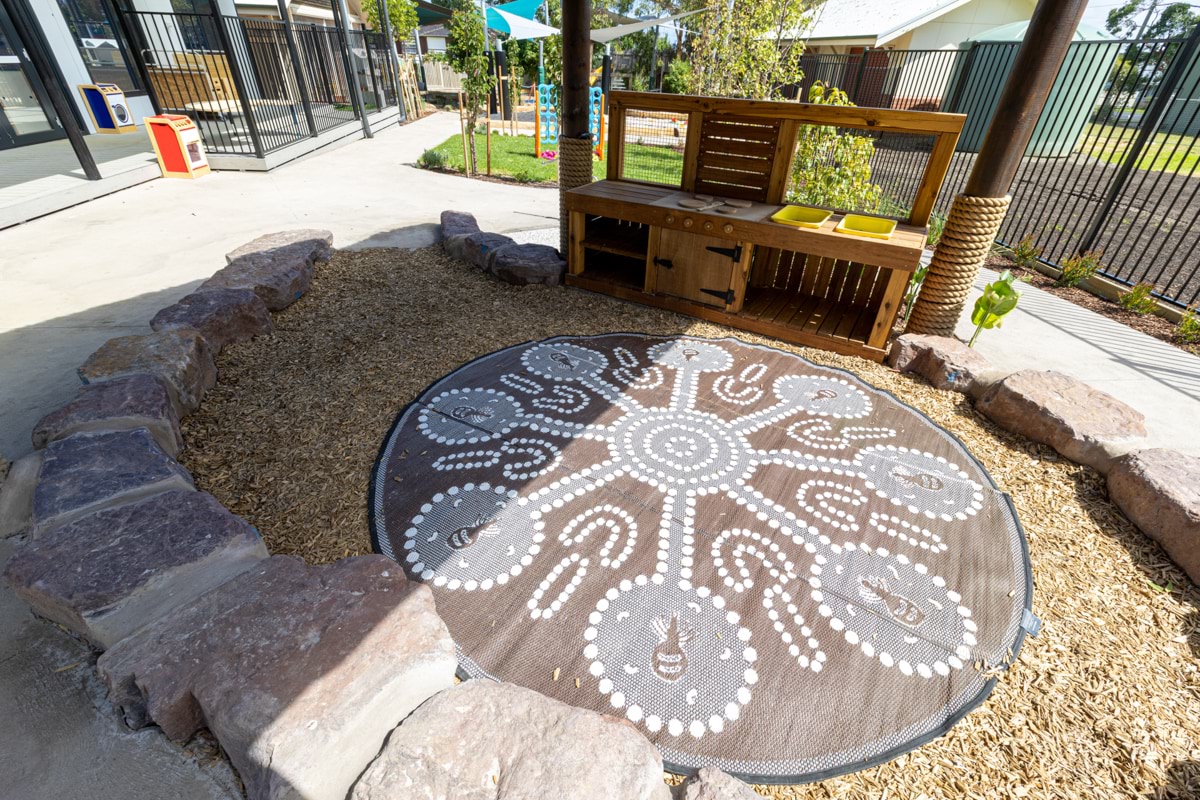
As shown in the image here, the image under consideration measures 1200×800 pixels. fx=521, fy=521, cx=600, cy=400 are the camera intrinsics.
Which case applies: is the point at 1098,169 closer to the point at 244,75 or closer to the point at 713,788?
the point at 713,788

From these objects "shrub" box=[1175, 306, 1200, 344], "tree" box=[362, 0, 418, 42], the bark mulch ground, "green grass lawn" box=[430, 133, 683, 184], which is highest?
"tree" box=[362, 0, 418, 42]

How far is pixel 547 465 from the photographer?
2676 mm

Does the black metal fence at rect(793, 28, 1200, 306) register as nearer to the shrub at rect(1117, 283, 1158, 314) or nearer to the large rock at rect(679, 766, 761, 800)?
the shrub at rect(1117, 283, 1158, 314)

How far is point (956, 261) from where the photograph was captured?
3.51m

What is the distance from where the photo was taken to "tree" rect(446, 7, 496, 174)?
7.68 meters

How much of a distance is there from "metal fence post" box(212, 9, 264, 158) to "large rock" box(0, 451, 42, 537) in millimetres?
7131

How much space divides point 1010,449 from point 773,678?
2.15 metres

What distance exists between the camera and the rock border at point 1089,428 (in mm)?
2305

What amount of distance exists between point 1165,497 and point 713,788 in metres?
2.49

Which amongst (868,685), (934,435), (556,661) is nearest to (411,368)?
(556,661)

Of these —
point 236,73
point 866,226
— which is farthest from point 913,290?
point 236,73

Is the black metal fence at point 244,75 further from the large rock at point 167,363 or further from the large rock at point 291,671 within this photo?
the large rock at point 291,671

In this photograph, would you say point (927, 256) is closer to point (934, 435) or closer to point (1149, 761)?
point (934, 435)

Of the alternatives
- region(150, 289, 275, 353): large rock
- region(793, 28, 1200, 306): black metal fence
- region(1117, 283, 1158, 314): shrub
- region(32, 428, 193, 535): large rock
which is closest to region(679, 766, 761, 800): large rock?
region(32, 428, 193, 535): large rock
